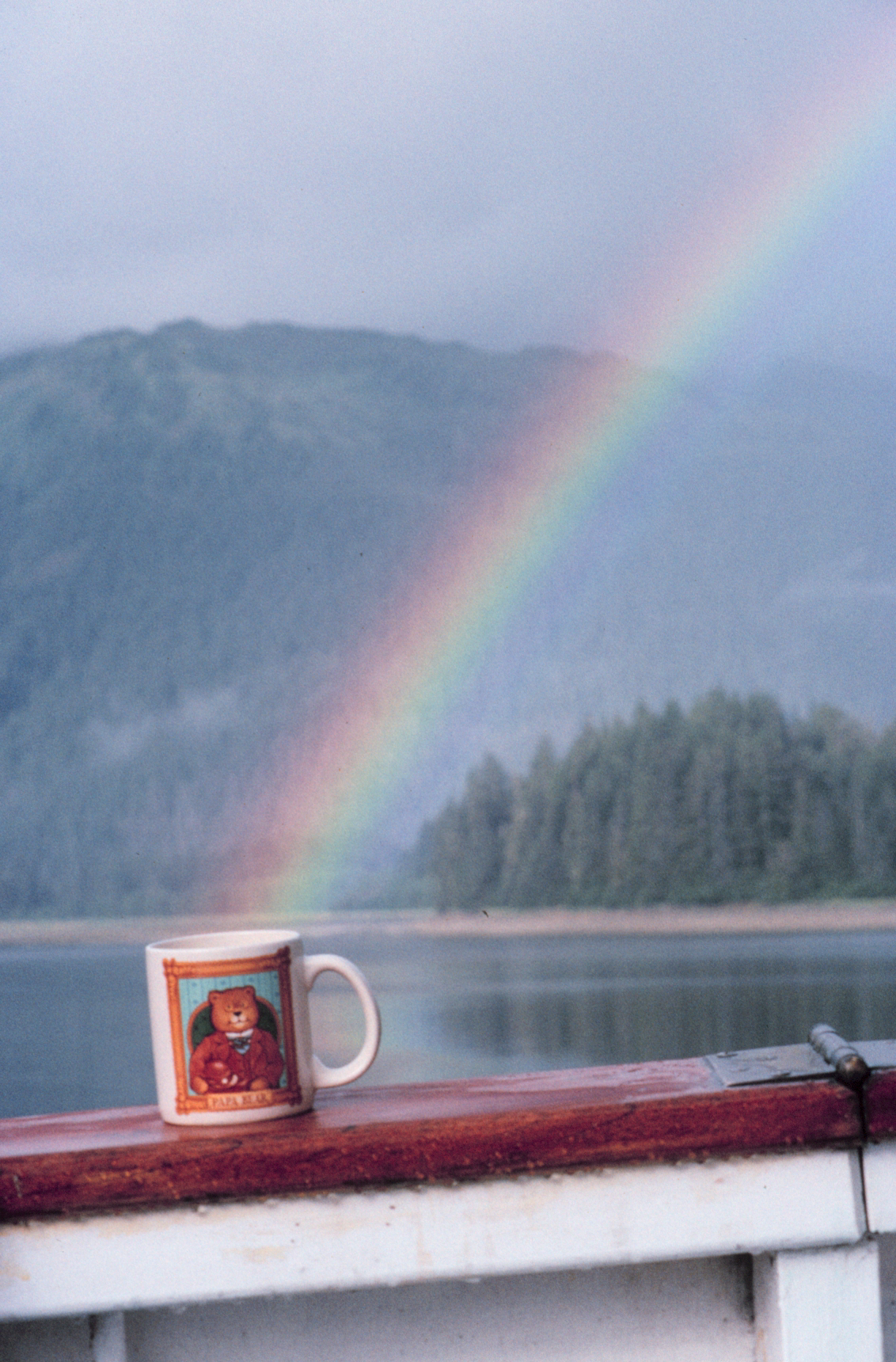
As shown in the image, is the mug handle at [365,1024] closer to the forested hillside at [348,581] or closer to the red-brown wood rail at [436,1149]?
the red-brown wood rail at [436,1149]

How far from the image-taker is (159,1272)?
16.0 inches

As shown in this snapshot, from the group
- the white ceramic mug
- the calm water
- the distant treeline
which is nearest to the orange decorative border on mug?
the white ceramic mug

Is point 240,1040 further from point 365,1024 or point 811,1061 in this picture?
point 811,1061

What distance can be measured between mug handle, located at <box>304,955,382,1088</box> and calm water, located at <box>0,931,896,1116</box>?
5.15m

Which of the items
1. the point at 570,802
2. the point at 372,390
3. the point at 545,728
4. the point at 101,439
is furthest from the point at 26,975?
the point at 372,390

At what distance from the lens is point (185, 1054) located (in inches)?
18.2

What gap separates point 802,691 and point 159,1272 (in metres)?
9.32

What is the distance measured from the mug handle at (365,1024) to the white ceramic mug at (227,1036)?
0.01 meters

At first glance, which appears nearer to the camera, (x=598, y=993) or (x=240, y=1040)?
(x=240, y=1040)

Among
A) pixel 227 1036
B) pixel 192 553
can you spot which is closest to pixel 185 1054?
pixel 227 1036

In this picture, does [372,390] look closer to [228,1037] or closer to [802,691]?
[802,691]

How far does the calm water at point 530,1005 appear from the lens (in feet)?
19.1

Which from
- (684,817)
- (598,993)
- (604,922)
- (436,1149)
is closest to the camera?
(436,1149)

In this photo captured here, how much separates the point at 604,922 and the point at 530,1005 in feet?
4.61
